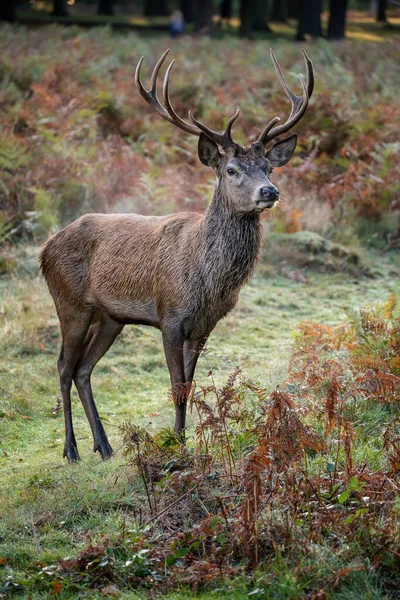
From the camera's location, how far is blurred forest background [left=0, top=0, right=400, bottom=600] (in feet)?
14.8

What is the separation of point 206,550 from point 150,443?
1.07 meters

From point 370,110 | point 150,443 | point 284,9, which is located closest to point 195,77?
point 370,110

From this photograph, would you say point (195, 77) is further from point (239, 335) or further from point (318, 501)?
point (318, 501)

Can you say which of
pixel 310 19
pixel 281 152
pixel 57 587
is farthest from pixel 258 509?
pixel 310 19

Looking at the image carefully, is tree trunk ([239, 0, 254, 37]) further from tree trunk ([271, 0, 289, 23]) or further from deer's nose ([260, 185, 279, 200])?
deer's nose ([260, 185, 279, 200])

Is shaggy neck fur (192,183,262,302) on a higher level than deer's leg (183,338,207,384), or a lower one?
higher

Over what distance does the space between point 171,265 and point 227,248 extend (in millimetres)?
407

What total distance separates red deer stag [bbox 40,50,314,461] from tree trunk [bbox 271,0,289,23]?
47.5 meters

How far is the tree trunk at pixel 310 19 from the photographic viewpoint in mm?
40031

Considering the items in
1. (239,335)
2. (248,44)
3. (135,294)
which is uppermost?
(248,44)

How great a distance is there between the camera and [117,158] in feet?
42.3

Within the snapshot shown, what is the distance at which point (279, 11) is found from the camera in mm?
52094

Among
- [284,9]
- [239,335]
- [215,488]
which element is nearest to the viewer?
[215,488]

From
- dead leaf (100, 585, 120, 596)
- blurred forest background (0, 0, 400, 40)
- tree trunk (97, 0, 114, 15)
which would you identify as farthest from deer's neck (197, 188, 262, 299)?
tree trunk (97, 0, 114, 15)
